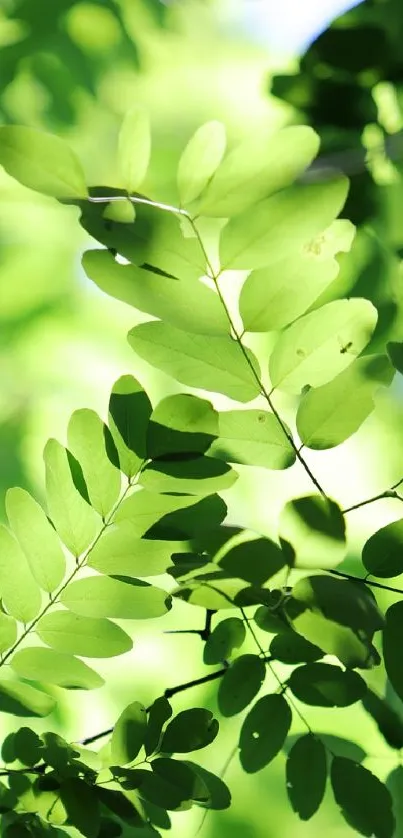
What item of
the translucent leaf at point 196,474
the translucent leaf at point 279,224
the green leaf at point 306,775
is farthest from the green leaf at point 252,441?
the green leaf at point 306,775

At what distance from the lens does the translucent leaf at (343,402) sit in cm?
58

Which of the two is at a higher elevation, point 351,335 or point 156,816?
point 351,335

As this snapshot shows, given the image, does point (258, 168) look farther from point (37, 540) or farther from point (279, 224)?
point (37, 540)

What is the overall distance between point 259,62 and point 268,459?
1.35 m

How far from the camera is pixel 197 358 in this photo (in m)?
0.61

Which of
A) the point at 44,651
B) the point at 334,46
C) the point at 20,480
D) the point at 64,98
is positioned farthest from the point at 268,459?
the point at 64,98

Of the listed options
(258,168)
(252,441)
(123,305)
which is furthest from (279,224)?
(123,305)

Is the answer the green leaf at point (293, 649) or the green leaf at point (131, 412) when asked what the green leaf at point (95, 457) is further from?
the green leaf at point (293, 649)

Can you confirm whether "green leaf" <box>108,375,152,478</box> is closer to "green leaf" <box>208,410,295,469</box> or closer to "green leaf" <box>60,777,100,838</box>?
"green leaf" <box>208,410,295,469</box>

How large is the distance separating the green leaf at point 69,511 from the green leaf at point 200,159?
23cm

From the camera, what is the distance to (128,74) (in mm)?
1668

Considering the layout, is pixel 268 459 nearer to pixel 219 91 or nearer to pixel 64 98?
pixel 64 98

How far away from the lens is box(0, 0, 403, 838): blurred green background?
1091 mm

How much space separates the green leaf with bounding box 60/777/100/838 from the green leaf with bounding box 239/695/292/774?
4.8 inches
